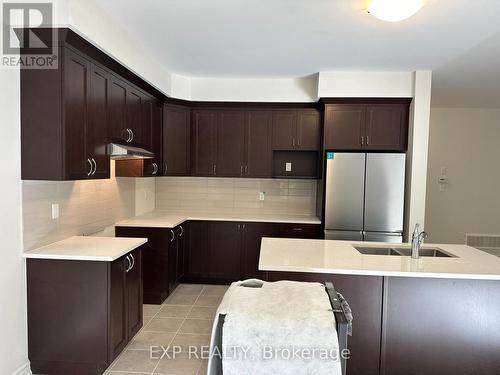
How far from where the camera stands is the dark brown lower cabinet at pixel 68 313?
2.37 meters

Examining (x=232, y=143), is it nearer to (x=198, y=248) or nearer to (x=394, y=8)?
(x=198, y=248)

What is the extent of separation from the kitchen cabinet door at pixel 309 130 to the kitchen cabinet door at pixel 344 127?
293 millimetres

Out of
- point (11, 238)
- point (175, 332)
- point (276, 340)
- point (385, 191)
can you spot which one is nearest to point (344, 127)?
point (385, 191)

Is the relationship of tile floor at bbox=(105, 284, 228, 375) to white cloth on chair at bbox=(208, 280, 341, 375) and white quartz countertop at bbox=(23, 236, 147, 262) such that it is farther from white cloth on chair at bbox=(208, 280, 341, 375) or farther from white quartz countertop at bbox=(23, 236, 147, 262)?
white cloth on chair at bbox=(208, 280, 341, 375)

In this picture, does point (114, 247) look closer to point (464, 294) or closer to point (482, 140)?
point (464, 294)

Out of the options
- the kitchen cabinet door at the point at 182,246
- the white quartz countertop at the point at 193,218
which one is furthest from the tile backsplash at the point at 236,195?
the kitchen cabinet door at the point at 182,246

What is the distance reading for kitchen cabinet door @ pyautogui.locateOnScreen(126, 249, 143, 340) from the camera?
269 cm

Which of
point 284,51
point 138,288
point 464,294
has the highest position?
point 284,51

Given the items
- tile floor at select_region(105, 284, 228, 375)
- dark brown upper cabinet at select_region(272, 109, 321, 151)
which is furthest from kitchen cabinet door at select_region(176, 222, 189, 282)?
dark brown upper cabinet at select_region(272, 109, 321, 151)

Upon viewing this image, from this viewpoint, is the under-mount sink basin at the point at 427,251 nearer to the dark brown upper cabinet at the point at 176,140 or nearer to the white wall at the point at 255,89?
the white wall at the point at 255,89

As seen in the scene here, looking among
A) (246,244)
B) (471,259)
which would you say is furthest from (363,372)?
(246,244)

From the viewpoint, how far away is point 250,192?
15.9 feet

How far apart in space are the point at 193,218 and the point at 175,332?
153 centimetres

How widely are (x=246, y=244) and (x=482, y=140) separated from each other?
4.23m
